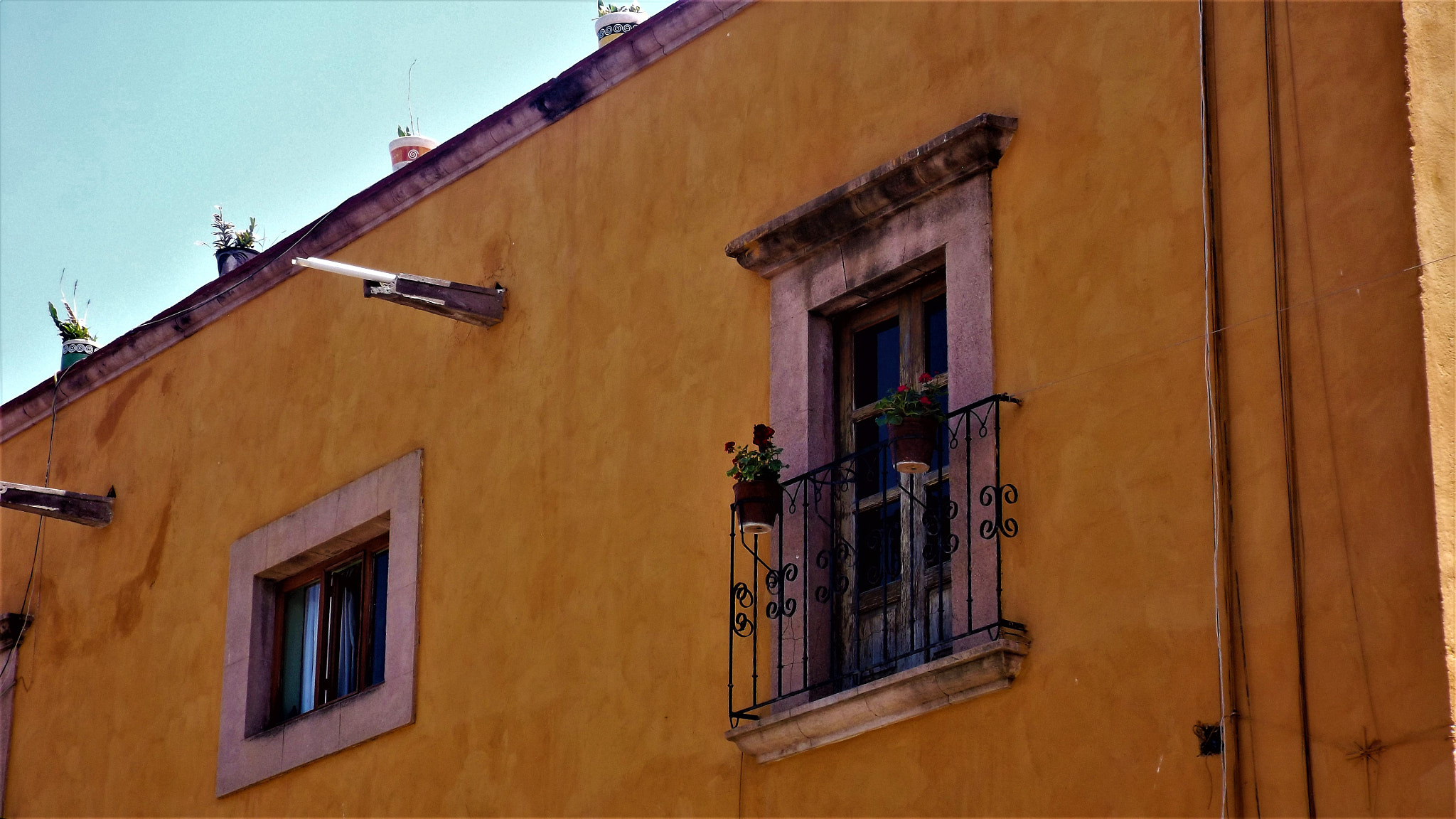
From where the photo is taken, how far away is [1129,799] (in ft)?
21.0

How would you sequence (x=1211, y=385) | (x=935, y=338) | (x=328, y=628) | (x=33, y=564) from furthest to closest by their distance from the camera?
(x=33, y=564)
(x=328, y=628)
(x=935, y=338)
(x=1211, y=385)

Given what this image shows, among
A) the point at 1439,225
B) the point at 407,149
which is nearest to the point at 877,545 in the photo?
the point at 1439,225

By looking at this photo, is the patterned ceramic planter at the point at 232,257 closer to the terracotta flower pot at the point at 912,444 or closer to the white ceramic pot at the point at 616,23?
the white ceramic pot at the point at 616,23

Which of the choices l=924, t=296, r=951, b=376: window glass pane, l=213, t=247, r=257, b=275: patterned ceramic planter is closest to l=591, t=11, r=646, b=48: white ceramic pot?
l=213, t=247, r=257, b=275: patterned ceramic planter

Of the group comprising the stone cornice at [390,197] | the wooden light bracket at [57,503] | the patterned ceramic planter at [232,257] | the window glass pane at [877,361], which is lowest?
the window glass pane at [877,361]

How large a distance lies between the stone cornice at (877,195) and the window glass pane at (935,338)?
389mm

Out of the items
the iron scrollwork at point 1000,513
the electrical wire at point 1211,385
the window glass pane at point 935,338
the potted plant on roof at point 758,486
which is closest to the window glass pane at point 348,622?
the potted plant on roof at point 758,486

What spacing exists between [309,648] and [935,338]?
4517 mm

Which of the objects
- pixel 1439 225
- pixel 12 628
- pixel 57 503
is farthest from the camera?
pixel 12 628

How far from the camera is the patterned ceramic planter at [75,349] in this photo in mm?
14531

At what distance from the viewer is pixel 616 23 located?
37.4 ft

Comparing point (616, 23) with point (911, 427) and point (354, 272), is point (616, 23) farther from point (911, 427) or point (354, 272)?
point (911, 427)

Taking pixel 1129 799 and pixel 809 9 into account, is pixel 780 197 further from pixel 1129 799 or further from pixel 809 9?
pixel 1129 799

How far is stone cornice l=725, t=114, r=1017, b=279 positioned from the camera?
752cm
